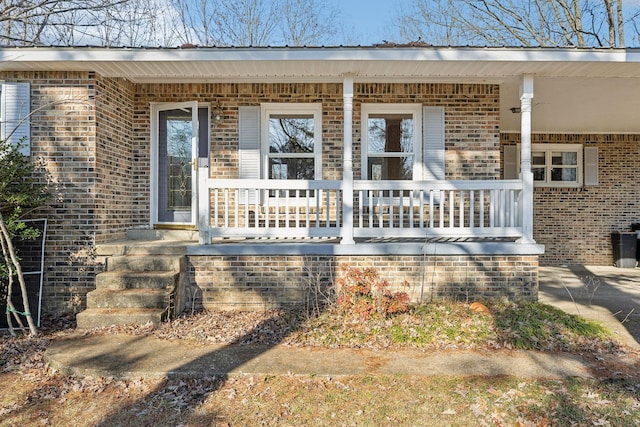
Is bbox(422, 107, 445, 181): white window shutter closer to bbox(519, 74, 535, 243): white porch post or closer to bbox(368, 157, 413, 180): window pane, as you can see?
bbox(368, 157, 413, 180): window pane

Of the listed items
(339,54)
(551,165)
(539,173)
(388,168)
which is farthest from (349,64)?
(551,165)

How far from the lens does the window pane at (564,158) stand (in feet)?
33.9

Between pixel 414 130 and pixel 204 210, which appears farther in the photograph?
pixel 414 130

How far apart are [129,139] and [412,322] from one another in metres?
5.03

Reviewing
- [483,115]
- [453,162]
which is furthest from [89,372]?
[483,115]

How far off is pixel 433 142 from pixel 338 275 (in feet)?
9.22

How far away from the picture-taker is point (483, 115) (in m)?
6.86

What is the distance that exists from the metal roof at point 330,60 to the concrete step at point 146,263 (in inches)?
98.9

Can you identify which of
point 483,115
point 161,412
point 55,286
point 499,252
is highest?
point 483,115

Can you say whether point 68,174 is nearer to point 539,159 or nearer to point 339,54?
point 339,54

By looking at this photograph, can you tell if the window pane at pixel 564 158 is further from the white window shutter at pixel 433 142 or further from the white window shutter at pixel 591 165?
the white window shutter at pixel 433 142

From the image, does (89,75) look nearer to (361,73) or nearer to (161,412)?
(361,73)

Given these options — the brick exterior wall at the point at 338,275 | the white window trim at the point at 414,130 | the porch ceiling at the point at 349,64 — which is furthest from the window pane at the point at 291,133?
the brick exterior wall at the point at 338,275

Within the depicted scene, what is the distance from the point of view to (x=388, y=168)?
7039 millimetres
